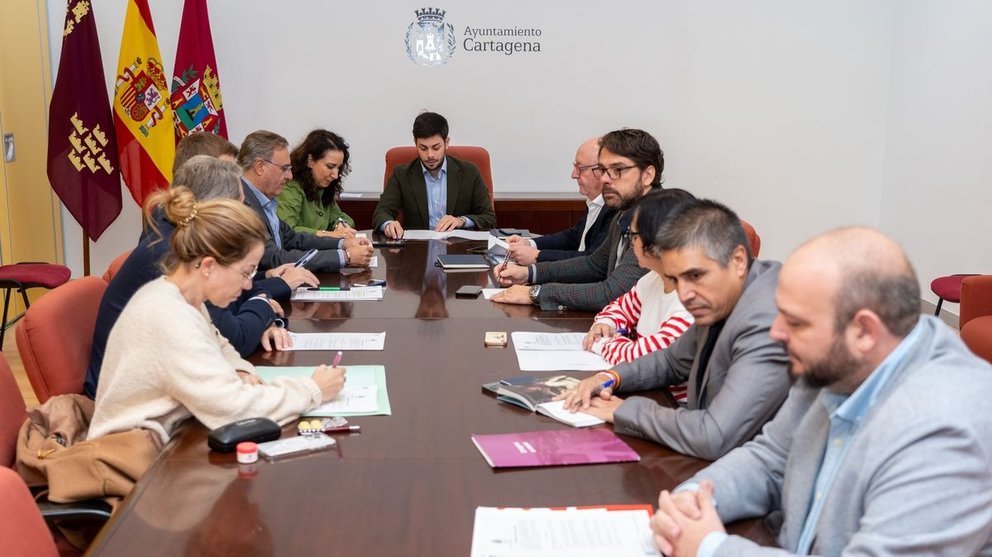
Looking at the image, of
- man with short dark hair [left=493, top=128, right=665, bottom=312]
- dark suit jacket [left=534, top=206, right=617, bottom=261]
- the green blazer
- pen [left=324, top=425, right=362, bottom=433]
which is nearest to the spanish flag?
the green blazer

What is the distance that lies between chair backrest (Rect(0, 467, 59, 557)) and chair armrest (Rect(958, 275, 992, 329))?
13.2 feet

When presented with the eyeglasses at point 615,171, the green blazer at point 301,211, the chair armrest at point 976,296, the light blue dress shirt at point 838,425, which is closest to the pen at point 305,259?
the green blazer at point 301,211

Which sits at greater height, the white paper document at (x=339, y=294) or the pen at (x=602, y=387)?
the pen at (x=602, y=387)

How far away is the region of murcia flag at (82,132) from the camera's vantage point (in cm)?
587

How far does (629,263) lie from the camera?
11.2 feet

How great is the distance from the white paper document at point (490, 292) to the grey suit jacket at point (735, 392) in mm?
1476

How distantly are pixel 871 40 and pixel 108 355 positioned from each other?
20.0 ft

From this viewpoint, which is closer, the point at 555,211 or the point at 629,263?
the point at 629,263

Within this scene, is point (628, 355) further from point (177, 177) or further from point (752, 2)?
point (752, 2)

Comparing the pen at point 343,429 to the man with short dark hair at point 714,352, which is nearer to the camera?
the man with short dark hair at point 714,352

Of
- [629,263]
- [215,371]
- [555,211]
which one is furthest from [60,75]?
[215,371]

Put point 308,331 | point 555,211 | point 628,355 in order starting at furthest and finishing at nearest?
point 555,211
point 308,331
point 628,355

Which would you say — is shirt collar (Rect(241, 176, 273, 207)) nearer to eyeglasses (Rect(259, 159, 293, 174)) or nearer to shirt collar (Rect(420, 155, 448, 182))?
eyeglasses (Rect(259, 159, 293, 174))

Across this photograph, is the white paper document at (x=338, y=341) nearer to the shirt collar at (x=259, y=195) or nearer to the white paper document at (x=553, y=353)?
the white paper document at (x=553, y=353)
